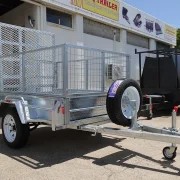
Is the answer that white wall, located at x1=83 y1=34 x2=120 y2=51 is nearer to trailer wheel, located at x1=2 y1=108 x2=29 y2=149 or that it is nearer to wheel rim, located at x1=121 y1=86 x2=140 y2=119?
trailer wheel, located at x1=2 y1=108 x2=29 y2=149

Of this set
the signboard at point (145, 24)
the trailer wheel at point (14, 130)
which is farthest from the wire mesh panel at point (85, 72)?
the signboard at point (145, 24)

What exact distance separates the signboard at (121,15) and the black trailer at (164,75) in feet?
15.0

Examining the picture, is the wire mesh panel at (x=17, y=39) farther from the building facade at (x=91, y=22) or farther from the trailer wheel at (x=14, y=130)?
the building facade at (x=91, y=22)

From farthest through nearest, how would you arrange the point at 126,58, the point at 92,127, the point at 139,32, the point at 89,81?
the point at 139,32
the point at 89,81
the point at 126,58
the point at 92,127

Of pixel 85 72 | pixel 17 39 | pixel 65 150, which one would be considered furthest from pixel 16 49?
pixel 65 150

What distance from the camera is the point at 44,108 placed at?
14.8 ft

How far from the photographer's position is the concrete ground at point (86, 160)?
3.76 m

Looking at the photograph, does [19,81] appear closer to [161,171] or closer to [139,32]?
[161,171]

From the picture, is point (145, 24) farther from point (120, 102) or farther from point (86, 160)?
point (86, 160)

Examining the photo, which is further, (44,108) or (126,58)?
(126,58)

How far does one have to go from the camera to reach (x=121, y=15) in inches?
645

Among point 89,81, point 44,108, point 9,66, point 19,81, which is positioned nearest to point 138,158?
point 44,108

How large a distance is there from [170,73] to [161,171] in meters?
6.39

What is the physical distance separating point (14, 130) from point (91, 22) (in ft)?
33.8
